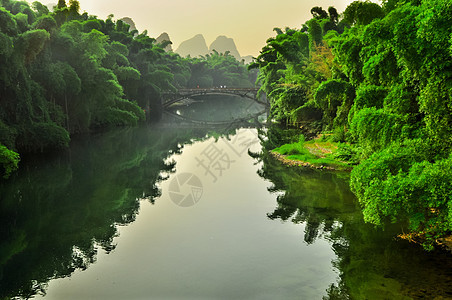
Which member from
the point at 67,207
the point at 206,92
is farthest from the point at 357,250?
the point at 206,92

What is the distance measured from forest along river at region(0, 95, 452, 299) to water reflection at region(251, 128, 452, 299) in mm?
40

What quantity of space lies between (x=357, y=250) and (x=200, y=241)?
17.6 feet

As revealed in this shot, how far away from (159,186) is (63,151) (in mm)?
14591

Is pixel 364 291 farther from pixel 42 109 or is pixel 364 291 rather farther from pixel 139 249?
pixel 42 109

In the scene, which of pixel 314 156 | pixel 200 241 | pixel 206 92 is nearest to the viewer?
pixel 200 241

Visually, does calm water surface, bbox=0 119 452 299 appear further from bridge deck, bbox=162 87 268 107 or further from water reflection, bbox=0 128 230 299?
bridge deck, bbox=162 87 268 107

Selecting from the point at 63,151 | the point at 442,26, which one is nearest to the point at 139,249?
the point at 442,26

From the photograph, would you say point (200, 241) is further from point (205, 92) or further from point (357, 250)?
point (205, 92)

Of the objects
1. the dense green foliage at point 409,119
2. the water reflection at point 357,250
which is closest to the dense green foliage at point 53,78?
the water reflection at point 357,250

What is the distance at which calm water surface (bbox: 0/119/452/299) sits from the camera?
11344mm

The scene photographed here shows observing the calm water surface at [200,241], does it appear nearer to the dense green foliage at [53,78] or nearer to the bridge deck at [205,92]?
the dense green foliage at [53,78]

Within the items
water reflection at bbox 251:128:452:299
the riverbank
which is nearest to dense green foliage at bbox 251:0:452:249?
water reflection at bbox 251:128:452:299

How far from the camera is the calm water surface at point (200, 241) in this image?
11.3 meters

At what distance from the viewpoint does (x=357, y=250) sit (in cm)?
1347
